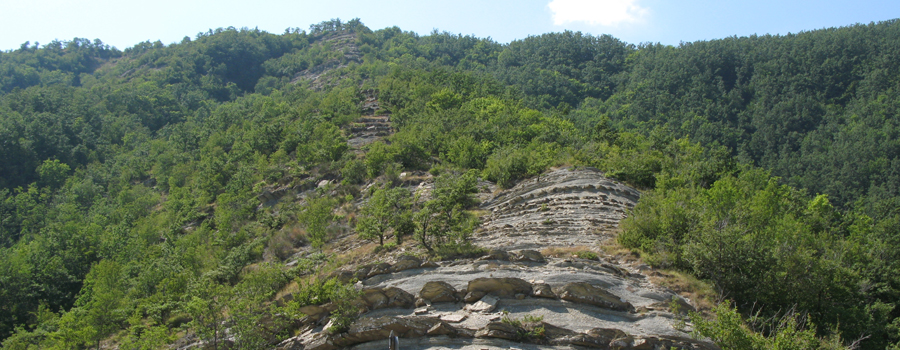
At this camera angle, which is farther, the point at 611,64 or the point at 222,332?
the point at 611,64

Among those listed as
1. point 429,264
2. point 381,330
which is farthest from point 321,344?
point 429,264

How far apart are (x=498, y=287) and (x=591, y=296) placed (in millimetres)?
3484

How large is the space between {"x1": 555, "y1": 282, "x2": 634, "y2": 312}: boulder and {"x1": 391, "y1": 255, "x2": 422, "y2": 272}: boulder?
7.08 meters

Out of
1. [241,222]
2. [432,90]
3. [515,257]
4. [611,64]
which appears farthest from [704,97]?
[515,257]

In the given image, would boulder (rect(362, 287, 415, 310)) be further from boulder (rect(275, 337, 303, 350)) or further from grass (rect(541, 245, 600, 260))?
grass (rect(541, 245, 600, 260))

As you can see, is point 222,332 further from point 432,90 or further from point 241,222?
point 432,90

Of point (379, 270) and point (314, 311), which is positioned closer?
point (314, 311)

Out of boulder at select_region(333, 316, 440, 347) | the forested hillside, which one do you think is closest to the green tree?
the forested hillside

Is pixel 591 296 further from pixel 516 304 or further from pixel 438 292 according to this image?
pixel 438 292

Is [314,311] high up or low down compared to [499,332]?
up

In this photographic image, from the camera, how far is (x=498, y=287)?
70.6ft

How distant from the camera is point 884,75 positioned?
135 m

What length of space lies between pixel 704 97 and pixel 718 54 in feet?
65.7

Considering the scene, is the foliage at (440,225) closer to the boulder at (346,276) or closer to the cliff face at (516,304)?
the cliff face at (516,304)
